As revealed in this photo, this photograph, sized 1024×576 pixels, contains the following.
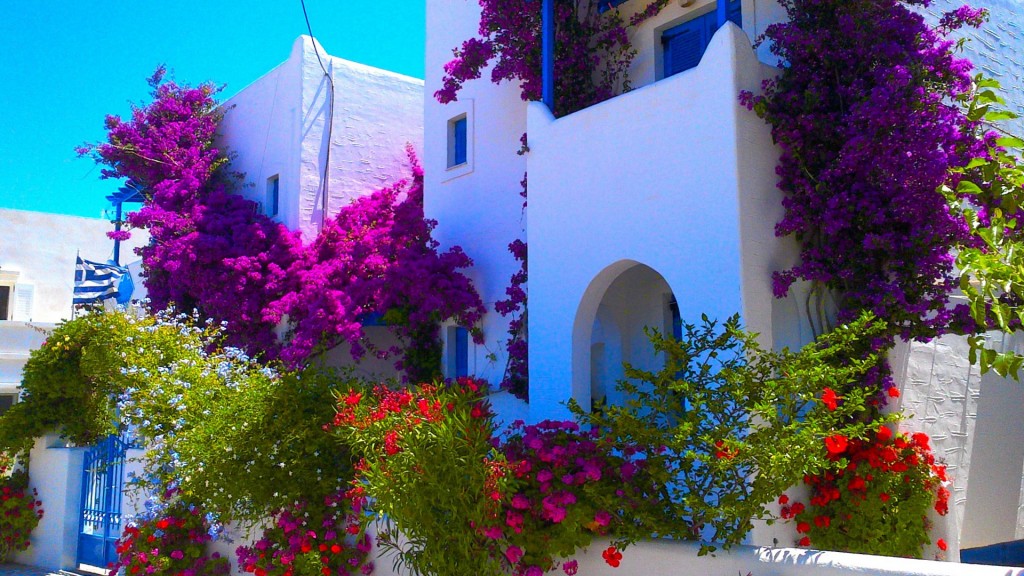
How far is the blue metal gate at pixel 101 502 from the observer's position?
10734 millimetres

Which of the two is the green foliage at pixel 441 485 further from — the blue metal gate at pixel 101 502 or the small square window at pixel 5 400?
the small square window at pixel 5 400

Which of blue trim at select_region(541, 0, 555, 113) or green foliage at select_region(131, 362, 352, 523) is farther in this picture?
blue trim at select_region(541, 0, 555, 113)

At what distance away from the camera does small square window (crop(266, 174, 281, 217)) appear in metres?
15.6

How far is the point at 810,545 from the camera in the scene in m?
7.55

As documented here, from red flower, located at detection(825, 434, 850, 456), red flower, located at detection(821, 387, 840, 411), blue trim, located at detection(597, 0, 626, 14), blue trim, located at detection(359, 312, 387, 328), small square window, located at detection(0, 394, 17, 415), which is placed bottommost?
red flower, located at detection(825, 434, 850, 456)

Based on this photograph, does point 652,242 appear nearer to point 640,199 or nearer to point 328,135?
point 640,199

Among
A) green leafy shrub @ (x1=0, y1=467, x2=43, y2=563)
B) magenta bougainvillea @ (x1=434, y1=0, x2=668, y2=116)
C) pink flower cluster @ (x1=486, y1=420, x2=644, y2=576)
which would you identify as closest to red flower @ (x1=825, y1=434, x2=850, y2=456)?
pink flower cluster @ (x1=486, y1=420, x2=644, y2=576)

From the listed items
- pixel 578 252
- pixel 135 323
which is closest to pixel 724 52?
pixel 578 252

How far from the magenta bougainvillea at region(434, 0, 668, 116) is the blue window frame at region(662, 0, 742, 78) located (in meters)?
0.35

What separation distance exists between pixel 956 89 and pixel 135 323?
8986mm

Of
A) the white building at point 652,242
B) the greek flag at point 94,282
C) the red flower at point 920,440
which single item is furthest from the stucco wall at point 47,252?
the red flower at point 920,440

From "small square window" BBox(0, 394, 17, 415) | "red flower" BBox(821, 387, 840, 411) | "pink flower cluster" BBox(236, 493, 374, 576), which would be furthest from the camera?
"small square window" BBox(0, 394, 17, 415)

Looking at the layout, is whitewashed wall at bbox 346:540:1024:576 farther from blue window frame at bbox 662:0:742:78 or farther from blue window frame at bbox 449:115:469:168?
blue window frame at bbox 449:115:469:168

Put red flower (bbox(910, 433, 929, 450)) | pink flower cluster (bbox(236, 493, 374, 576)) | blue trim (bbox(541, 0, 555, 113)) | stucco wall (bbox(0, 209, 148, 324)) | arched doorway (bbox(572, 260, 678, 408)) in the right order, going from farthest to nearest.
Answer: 1. stucco wall (bbox(0, 209, 148, 324))
2. arched doorway (bbox(572, 260, 678, 408))
3. blue trim (bbox(541, 0, 555, 113))
4. red flower (bbox(910, 433, 929, 450))
5. pink flower cluster (bbox(236, 493, 374, 576))
